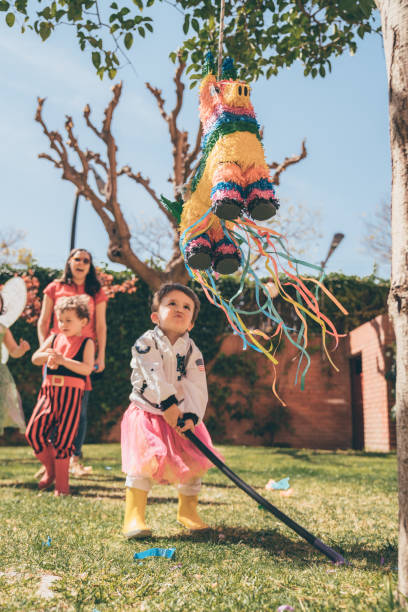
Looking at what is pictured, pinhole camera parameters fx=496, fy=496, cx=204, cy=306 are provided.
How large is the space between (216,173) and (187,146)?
18.0 feet

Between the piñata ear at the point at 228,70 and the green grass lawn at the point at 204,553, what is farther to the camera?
the piñata ear at the point at 228,70

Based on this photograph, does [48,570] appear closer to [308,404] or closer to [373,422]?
[373,422]

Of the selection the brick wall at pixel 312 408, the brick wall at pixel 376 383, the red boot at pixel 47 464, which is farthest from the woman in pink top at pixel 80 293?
the brick wall at pixel 312 408

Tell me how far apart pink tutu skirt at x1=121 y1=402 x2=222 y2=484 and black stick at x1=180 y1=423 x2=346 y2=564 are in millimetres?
134

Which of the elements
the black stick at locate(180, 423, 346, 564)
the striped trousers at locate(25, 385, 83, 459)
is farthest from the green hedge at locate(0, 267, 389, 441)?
the black stick at locate(180, 423, 346, 564)

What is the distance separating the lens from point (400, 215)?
139cm

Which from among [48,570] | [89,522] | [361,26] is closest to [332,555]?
[48,570]

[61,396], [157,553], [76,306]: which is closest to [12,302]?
[76,306]

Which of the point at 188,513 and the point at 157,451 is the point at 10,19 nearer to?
the point at 157,451

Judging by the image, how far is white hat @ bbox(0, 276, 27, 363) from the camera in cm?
421

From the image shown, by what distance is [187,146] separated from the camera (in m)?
6.92

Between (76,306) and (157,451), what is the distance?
5.20 feet

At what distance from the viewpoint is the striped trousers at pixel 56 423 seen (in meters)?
3.29

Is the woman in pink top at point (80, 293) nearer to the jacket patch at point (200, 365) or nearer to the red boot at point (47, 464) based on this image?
the red boot at point (47, 464)
